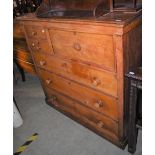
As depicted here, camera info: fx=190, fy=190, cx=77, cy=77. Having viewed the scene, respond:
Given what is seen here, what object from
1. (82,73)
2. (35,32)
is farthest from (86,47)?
(35,32)

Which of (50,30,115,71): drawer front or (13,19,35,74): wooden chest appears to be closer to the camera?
(50,30,115,71): drawer front

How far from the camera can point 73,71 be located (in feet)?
5.78

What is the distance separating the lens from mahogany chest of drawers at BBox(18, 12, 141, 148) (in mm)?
1285

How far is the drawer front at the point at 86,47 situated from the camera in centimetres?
133

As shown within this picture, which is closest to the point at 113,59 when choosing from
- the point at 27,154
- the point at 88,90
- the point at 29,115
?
the point at 88,90

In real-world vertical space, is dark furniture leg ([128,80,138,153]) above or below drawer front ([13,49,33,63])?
below

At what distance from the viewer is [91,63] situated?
4.99 ft

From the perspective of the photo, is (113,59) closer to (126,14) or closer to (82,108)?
(126,14)

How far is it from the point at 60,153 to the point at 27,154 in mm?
356

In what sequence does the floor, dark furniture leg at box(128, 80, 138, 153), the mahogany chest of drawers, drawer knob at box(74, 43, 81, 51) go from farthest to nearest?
the floor < drawer knob at box(74, 43, 81, 51) < dark furniture leg at box(128, 80, 138, 153) < the mahogany chest of drawers

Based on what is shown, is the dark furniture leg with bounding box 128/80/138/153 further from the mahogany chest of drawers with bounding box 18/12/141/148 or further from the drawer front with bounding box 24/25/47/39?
the drawer front with bounding box 24/25/47/39

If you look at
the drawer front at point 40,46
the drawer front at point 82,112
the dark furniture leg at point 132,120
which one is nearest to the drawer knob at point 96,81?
the dark furniture leg at point 132,120

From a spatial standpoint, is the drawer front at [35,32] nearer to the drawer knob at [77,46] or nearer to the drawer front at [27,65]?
the drawer knob at [77,46]

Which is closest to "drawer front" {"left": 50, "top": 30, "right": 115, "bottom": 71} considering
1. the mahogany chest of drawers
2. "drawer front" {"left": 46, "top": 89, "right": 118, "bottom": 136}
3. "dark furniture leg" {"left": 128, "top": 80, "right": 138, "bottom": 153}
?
the mahogany chest of drawers
